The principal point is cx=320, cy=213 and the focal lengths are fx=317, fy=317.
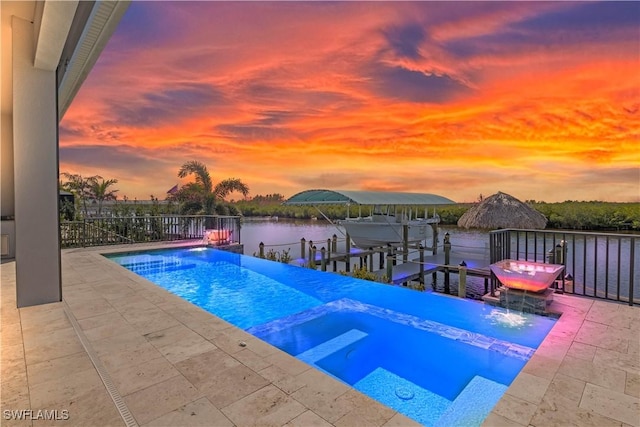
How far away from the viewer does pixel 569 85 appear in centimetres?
888

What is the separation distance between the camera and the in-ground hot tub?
3858 millimetres

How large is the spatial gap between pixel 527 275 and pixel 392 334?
1838 mm

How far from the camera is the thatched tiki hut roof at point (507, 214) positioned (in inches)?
331

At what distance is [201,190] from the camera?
1562 cm

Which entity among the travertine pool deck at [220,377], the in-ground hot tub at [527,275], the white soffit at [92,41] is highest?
the white soffit at [92,41]

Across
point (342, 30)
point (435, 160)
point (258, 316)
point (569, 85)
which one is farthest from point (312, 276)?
point (435, 160)

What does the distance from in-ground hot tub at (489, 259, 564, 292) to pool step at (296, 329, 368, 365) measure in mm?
1962

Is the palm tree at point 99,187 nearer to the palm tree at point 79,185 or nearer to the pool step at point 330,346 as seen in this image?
the palm tree at point 79,185

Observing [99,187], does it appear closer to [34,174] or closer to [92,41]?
[34,174]

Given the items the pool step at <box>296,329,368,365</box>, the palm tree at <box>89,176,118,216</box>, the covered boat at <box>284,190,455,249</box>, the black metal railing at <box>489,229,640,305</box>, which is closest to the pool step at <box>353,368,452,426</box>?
the pool step at <box>296,329,368,365</box>

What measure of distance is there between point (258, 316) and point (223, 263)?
13.1 ft

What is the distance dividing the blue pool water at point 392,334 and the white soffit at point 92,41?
3.71m

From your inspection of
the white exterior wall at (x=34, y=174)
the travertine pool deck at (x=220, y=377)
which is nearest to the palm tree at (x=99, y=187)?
the white exterior wall at (x=34, y=174)

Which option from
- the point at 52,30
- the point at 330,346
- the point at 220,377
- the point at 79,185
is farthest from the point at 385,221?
the point at 79,185
